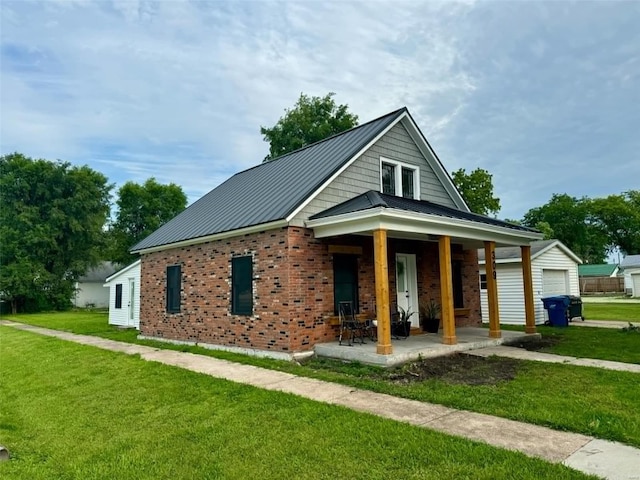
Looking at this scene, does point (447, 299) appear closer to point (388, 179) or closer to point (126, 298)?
point (388, 179)

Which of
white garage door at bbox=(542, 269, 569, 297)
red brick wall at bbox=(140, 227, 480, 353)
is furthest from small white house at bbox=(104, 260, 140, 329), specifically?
white garage door at bbox=(542, 269, 569, 297)

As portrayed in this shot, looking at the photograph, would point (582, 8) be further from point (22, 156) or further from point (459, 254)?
point (22, 156)

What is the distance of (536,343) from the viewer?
11.1 metres

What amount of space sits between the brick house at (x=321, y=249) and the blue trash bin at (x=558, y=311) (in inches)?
123

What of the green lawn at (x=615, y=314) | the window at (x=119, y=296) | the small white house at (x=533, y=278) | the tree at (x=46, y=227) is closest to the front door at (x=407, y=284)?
the small white house at (x=533, y=278)

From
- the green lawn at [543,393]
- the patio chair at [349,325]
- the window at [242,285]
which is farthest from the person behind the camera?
the window at [242,285]

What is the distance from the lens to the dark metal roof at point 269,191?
1022 centimetres

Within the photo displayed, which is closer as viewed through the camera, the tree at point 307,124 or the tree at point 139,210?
the tree at point 307,124

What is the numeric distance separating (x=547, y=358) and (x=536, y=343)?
2.49 m

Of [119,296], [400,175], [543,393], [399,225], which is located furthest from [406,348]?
[119,296]

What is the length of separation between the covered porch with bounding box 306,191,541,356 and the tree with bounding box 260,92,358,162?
19.0 m

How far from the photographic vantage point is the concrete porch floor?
8.04m

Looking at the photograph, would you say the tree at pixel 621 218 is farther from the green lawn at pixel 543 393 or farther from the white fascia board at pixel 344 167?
the green lawn at pixel 543 393

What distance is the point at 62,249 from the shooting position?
3591 cm
